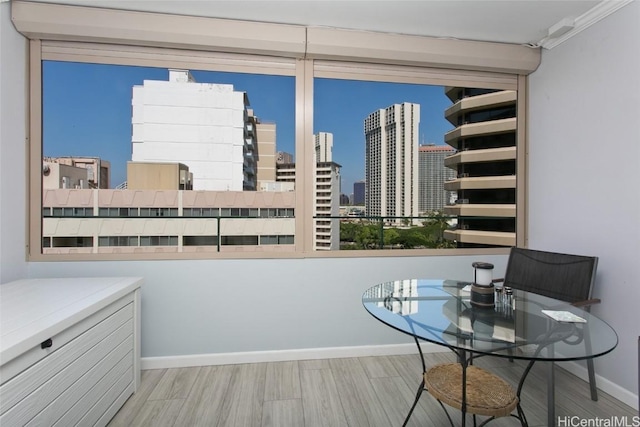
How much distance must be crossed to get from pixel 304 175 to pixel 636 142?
7.49 ft

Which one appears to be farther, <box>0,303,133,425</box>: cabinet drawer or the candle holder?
the candle holder

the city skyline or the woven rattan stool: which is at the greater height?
the city skyline

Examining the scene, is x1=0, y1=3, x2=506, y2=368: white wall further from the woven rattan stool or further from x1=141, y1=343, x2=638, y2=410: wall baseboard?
the woven rattan stool

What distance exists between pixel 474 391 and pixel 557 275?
1317 millimetres

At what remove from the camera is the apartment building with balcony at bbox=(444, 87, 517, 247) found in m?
2.67

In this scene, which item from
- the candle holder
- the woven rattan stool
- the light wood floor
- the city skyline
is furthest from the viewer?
the city skyline

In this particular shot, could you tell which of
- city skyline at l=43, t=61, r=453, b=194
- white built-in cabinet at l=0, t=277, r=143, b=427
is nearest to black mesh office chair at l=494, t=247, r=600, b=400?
city skyline at l=43, t=61, r=453, b=194

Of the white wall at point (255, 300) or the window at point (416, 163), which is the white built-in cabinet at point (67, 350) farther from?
the window at point (416, 163)

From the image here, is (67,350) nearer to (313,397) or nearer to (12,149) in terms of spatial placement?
(313,397)

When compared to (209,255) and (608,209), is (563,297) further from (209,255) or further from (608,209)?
(209,255)

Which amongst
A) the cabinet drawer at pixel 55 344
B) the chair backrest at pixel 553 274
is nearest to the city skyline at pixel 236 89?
the cabinet drawer at pixel 55 344

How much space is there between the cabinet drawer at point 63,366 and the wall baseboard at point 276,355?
0.64 metres

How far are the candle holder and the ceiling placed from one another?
6.05ft

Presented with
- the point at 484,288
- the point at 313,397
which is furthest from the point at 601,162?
the point at 313,397
